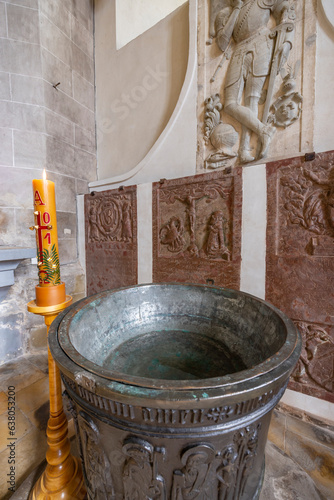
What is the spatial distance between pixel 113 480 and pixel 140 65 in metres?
3.49

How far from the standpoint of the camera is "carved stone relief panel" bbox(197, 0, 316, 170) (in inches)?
63.1

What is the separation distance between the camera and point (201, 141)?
6.82 feet

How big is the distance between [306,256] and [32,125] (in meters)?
2.91

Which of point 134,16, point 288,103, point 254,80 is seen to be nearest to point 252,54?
point 254,80

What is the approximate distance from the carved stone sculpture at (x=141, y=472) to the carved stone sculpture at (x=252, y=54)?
1.95 m

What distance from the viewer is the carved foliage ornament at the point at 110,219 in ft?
7.98

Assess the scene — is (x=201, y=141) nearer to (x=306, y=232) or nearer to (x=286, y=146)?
(x=286, y=146)

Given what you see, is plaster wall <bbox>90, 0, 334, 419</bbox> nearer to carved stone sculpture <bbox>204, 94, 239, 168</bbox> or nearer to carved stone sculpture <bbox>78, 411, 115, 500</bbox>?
carved stone sculpture <bbox>204, 94, 239, 168</bbox>

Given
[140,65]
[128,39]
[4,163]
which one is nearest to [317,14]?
[140,65]

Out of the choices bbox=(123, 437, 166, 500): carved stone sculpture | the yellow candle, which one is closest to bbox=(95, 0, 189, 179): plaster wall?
the yellow candle

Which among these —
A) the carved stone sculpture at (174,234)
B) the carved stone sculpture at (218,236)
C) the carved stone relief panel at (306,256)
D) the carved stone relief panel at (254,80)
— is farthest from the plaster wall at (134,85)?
the carved stone relief panel at (306,256)

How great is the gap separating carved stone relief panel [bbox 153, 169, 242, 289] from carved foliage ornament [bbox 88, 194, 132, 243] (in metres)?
0.39

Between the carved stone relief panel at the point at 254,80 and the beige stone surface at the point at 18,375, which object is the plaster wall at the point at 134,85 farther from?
the beige stone surface at the point at 18,375

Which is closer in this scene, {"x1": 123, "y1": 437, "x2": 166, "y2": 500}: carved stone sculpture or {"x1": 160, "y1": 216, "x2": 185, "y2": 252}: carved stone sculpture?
{"x1": 123, "y1": 437, "x2": 166, "y2": 500}: carved stone sculpture
